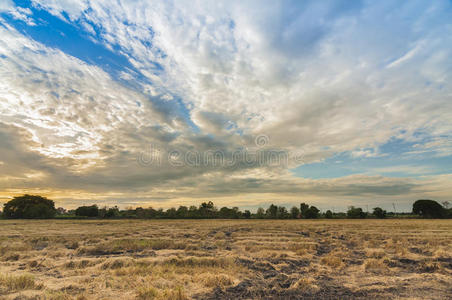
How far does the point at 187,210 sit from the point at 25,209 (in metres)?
74.9

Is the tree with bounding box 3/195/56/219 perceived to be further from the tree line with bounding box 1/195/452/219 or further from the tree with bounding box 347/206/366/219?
the tree with bounding box 347/206/366/219

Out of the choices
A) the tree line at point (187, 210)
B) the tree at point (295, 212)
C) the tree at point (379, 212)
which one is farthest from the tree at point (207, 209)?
the tree at point (379, 212)

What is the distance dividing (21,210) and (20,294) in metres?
120

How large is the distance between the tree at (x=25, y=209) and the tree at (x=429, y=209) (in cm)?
16736

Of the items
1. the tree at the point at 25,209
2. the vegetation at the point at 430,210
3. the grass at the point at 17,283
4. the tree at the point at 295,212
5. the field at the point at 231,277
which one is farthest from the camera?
the tree at the point at 295,212

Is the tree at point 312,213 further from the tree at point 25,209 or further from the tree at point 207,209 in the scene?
the tree at point 25,209

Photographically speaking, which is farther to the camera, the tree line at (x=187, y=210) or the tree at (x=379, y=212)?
the tree at (x=379, y=212)

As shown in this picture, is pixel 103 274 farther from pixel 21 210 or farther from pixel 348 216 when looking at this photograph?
pixel 348 216

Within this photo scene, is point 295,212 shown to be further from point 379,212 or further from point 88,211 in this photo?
point 88,211

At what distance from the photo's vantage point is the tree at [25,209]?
9406 cm

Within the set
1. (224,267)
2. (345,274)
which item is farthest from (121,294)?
(345,274)

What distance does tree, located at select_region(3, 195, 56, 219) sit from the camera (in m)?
94.1

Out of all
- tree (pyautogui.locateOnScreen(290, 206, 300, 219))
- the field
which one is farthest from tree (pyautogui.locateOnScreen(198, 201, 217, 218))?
the field

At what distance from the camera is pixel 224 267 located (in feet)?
40.6
